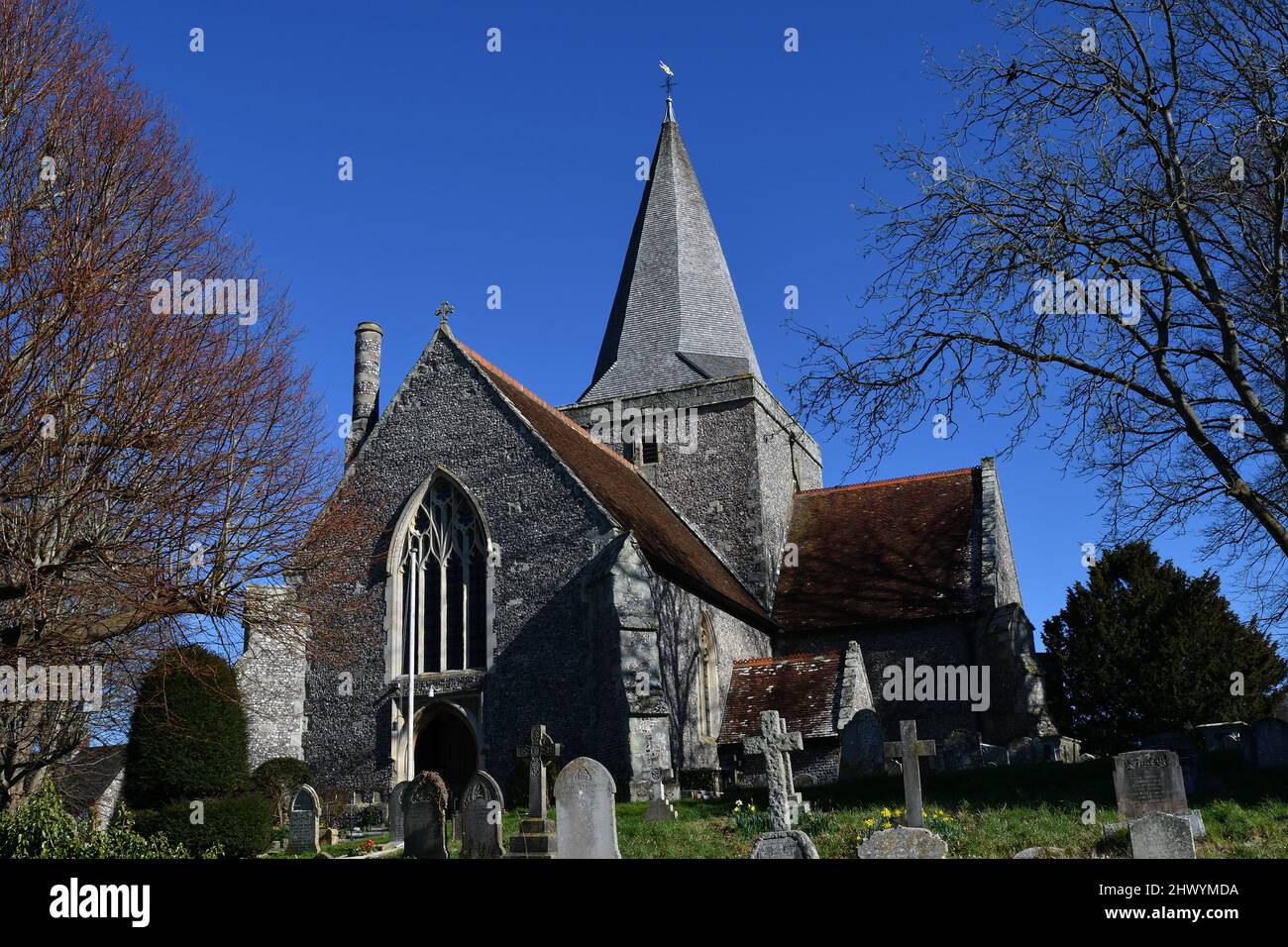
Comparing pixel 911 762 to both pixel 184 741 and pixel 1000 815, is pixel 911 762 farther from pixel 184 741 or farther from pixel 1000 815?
pixel 184 741

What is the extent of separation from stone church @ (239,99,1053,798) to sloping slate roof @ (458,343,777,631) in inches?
3.4

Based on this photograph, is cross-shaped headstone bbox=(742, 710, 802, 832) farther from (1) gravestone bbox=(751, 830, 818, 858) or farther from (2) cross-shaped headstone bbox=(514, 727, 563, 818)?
(1) gravestone bbox=(751, 830, 818, 858)

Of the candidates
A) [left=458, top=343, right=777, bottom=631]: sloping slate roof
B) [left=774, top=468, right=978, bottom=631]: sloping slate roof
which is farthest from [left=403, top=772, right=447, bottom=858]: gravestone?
Answer: [left=774, top=468, right=978, bottom=631]: sloping slate roof

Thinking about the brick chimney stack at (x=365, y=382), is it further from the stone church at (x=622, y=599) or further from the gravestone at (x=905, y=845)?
the gravestone at (x=905, y=845)

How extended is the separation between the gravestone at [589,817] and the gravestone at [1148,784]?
4.77 m

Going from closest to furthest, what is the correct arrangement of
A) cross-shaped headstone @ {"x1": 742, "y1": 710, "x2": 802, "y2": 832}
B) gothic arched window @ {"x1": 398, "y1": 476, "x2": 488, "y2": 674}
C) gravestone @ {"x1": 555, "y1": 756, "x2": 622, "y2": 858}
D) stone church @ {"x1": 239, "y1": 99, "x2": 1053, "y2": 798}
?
gravestone @ {"x1": 555, "y1": 756, "x2": 622, "y2": 858}, cross-shaped headstone @ {"x1": 742, "y1": 710, "x2": 802, "y2": 832}, stone church @ {"x1": 239, "y1": 99, "x2": 1053, "y2": 798}, gothic arched window @ {"x1": 398, "y1": 476, "x2": 488, "y2": 674}

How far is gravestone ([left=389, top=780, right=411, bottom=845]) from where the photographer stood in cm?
1516

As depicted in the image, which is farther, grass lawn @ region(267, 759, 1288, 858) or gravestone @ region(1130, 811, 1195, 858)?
grass lawn @ region(267, 759, 1288, 858)

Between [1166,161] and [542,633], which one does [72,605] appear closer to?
[542,633]

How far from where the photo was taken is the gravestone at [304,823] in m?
14.8

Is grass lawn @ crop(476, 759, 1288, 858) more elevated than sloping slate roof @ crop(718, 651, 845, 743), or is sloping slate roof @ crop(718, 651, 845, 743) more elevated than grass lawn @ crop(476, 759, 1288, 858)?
sloping slate roof @ crop(718, 651, 845, 743)

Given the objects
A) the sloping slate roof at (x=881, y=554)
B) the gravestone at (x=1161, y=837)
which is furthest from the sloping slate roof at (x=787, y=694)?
the gravestone at (x=1161, y=837)

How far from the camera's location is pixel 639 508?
21328mm
